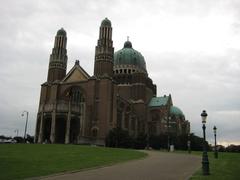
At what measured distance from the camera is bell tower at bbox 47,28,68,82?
82856 millimetres

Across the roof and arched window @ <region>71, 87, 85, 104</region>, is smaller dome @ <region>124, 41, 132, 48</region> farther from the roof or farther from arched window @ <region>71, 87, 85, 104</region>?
arched window @ <region>71, 87, 85, 104</region>

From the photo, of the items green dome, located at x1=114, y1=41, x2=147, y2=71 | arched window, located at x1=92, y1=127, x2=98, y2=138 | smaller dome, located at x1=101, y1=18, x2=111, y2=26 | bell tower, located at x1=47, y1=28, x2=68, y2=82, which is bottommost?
arched window, located at x1=92, y1=127, x2=98, y2=138

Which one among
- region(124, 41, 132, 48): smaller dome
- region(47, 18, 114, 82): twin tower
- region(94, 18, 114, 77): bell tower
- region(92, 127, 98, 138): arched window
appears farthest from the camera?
region(124, 41, 132, 48): smaller dome

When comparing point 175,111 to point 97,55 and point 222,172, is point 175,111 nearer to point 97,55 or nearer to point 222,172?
point 97,55

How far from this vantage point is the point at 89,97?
7456 centimetres

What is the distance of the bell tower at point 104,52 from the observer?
77062mm

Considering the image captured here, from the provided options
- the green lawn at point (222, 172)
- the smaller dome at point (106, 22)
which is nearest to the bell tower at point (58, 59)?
the smaller dome at point (106, 22)

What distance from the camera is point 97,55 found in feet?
261

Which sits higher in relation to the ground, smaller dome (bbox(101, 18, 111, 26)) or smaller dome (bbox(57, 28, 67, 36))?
smaller dome (bbox(101, 18, 111, 26))

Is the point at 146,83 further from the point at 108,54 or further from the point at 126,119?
the point at 108,54

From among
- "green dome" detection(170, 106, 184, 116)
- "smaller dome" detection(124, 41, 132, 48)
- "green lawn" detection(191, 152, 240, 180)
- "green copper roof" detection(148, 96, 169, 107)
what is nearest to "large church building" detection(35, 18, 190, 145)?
"green copper roof" detection(148, 96, 169, 107)

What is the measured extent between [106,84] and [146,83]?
104ft

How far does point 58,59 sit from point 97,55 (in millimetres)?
10546

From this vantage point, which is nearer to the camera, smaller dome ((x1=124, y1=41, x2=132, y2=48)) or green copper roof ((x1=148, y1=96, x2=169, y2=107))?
green copper roof ((x1=148, y1=96, x2=169, y2=107))
